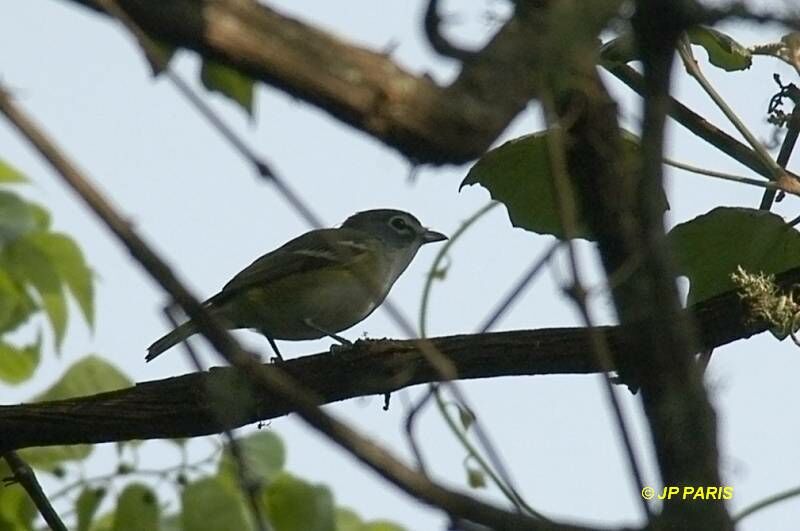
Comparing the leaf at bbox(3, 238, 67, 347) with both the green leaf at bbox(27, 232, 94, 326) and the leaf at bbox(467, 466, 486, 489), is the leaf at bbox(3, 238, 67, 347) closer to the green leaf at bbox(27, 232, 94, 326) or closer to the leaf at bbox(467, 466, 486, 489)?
the green leaf at bbox(27, 232, 94, 326)

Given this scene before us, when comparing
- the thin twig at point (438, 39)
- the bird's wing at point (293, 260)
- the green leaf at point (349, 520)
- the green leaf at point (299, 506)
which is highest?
the bird's wing at point (293, 260)

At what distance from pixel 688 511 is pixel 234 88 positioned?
166 centimetres

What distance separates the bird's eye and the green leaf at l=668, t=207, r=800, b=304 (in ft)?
12.1

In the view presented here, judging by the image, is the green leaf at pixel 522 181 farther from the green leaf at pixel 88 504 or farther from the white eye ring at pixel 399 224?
the white eye ring at pixel 399 224

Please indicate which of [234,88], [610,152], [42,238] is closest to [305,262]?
[42,238]

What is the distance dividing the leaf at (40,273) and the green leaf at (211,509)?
103 centimetres

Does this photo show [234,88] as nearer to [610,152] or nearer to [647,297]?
[610,152]

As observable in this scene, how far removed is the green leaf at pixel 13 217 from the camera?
4387mm

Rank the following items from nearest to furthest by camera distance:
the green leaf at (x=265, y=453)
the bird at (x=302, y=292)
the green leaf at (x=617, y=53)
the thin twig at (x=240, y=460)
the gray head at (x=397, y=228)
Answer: the thin twig at (x=240, y=460) → the green leaf at (x=617, y=53) → the green leaf at (x=265, y=453) → the bird at (x=302, y=292) → the gray head at (x=397, y=228)

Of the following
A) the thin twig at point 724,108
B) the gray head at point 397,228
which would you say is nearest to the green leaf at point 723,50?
the thin twig at point 724,108

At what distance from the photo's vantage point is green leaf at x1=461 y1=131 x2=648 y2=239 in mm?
3568

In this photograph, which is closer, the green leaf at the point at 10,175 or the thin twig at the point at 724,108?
the thin twig at the point at 724,108

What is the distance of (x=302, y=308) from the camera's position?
6184 mm

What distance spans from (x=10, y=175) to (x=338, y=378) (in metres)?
1.46
